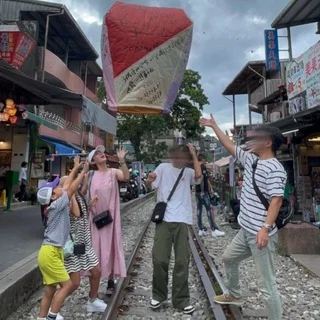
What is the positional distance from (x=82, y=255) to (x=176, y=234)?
3.59 ft

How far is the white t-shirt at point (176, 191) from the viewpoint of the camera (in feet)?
13.7

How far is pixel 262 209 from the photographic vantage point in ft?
10.9

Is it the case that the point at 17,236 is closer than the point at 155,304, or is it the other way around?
the point at 155,304

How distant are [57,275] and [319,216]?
24.7 feet

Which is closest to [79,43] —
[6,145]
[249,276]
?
[6,145]

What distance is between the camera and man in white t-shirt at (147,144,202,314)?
413 centimetres

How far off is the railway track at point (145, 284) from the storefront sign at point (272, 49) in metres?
11.4

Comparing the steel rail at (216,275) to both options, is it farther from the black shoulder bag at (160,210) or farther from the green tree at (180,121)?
the green tree at (180,121)

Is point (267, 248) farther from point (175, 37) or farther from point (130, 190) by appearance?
point (130, 190)

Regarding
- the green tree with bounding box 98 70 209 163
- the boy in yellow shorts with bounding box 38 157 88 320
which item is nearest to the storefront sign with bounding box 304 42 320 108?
the boy in yellow shorts with bounding box 38 157 88 320

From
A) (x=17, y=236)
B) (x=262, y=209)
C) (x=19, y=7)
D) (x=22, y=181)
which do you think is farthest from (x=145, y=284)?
(x=19, y=7)

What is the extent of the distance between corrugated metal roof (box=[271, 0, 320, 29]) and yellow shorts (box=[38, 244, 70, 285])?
480 inches

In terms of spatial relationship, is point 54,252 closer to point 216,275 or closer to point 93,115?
point 216,275

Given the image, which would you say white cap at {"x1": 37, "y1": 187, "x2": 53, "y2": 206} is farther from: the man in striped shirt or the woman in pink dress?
the man in striped shirt
